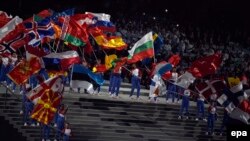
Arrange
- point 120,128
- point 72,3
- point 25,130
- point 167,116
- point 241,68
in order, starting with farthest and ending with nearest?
point 72,3
point 241,68
point 167,116
point 120,128
point 25,130

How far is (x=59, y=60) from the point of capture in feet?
72.0

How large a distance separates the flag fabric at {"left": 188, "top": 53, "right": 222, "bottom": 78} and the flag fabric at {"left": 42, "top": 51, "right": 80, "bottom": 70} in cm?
511

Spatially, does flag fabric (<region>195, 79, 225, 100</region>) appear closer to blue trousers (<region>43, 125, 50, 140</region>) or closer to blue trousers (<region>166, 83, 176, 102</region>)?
blue trousers (<region>166, 83, 176, 102</region>)

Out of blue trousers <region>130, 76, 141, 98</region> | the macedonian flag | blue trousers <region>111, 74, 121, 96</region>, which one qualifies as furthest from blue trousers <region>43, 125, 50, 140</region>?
blue trousers <region>130, 76, 141, 98</region>

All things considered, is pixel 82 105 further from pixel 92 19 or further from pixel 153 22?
pixel 153 22

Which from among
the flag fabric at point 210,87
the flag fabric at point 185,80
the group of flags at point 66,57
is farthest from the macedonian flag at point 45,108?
the flag fabric at point 185,80

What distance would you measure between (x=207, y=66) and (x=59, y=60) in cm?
618

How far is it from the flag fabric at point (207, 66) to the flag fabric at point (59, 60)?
511cm

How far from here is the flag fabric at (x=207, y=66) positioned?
915 inches

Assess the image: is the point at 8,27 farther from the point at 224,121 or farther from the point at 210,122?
the point at 224,121

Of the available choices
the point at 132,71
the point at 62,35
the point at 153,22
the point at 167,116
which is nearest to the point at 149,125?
the point at 167,116

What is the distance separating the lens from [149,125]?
23.9 meters

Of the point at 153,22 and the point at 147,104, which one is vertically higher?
the point at 153,22

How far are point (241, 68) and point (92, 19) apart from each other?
32.7 ft
